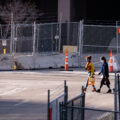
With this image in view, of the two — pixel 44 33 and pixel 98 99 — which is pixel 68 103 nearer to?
pixel 98 99

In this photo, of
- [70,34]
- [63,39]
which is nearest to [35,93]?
[70,34]

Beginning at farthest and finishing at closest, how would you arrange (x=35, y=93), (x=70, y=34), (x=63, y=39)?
1. (x=63, y=39)
2. (x=70, y=34)
3. (x=35, y=93)

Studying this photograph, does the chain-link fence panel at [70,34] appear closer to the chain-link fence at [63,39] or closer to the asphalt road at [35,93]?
the chain-link fence at [63,39]

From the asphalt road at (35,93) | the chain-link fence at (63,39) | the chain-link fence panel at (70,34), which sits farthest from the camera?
the chain-link fence panel at (70,34)

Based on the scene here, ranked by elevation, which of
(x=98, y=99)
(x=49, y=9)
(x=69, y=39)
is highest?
(x=49, y=9)

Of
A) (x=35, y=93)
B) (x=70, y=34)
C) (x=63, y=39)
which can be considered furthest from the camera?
(x=63, y=39)

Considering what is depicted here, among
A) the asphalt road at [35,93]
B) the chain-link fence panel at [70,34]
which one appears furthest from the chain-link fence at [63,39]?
the asphalt road at [35,93]

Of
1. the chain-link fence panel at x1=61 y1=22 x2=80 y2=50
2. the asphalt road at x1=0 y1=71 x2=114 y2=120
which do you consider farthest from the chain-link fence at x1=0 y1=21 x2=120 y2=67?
the asphalt road at x1=0 y1=71 x2=114 y2=120

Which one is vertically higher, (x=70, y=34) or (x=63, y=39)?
(x=70, y=34)

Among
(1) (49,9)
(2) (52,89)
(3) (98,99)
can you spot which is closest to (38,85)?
(2) (52,89)

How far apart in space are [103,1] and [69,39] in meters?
11.2

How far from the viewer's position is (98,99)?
1346 centimetres

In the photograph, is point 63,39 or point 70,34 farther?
point 63,39

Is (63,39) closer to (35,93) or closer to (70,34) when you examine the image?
(70,34)
